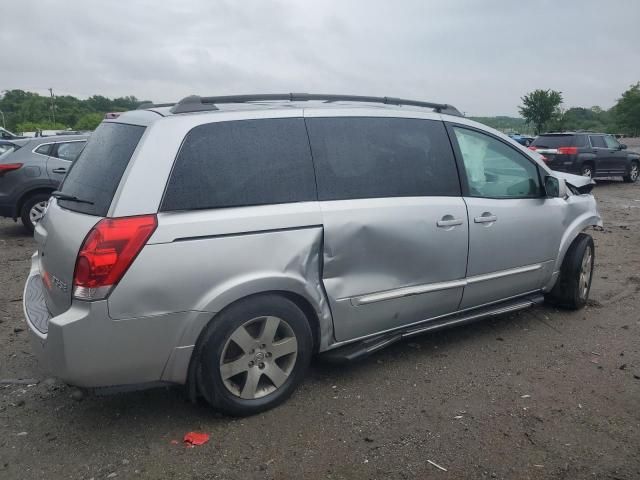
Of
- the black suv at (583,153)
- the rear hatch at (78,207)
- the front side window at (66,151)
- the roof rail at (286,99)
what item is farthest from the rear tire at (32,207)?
the black suv at (583,153)

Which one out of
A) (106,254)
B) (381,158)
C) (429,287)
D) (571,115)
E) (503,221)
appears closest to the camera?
(106,254)

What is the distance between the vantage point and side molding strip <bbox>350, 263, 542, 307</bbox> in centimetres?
353

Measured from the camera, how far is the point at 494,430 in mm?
3127

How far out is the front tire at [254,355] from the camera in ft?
9.90

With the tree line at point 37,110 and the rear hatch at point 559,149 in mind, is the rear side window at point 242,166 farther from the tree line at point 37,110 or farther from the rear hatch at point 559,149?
the tree line at point 37,110

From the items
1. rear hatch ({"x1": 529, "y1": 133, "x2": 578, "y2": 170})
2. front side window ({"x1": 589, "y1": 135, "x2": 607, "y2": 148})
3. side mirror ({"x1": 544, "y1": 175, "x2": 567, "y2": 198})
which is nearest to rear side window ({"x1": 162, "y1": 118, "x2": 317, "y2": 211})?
side mirror ({"x1": 544, "y1": 175, "x2": 567, "y2": 198})

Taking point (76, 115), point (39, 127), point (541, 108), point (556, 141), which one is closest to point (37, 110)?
point (76, 115)

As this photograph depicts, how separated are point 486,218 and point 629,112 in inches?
3144

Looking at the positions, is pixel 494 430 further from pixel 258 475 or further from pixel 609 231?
pixel 609 231

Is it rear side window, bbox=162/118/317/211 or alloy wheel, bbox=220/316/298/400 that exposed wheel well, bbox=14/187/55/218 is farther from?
alloy wheel, bbox=220/316/298/400

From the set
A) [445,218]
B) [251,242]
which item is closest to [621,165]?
[445,218]

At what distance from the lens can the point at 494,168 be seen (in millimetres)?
4383

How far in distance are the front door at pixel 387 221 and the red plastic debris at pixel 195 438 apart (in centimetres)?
99

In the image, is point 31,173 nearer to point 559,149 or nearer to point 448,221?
point 448,221
